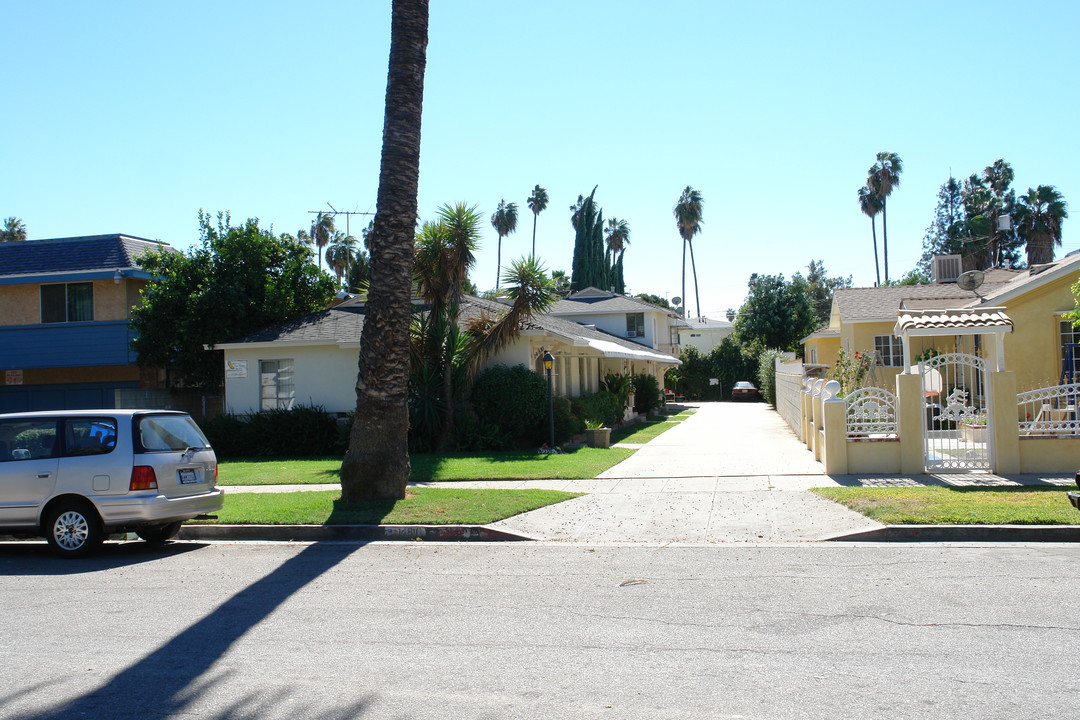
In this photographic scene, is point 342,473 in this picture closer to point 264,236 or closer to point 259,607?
point 259,607

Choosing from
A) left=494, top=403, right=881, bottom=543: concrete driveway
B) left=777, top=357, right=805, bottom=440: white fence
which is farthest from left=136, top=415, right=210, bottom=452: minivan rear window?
left=777, top=357, right=805, bottom=440: white fence

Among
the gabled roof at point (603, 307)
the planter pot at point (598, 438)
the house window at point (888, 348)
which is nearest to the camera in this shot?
the planter pot at point (598, 438)

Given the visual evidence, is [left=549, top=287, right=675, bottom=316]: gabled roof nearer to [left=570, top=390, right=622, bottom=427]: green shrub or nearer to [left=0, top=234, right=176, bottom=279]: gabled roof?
[left=570, top=390, right=622, bottom=427]: green shrub

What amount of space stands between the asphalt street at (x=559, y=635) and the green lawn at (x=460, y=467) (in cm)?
622

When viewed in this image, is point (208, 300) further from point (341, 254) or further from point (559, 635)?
point (341, 254)

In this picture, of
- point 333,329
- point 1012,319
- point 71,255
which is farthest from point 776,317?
point 71,255

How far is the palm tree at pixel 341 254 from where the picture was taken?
6469 centimetres

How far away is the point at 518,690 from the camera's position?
5.07 meters

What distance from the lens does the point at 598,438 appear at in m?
21.1

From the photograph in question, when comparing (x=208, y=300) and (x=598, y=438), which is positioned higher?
(x=208, y=300)

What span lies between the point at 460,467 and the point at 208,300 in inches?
398

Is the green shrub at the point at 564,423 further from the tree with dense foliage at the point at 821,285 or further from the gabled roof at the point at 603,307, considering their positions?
the tree with dense foliage at the point at 821,285

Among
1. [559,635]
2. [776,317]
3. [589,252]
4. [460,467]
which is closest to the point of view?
Answer: [559,635]

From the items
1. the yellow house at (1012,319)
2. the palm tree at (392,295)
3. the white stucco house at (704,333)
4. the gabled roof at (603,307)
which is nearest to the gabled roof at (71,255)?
the palm tree at (392,295)
